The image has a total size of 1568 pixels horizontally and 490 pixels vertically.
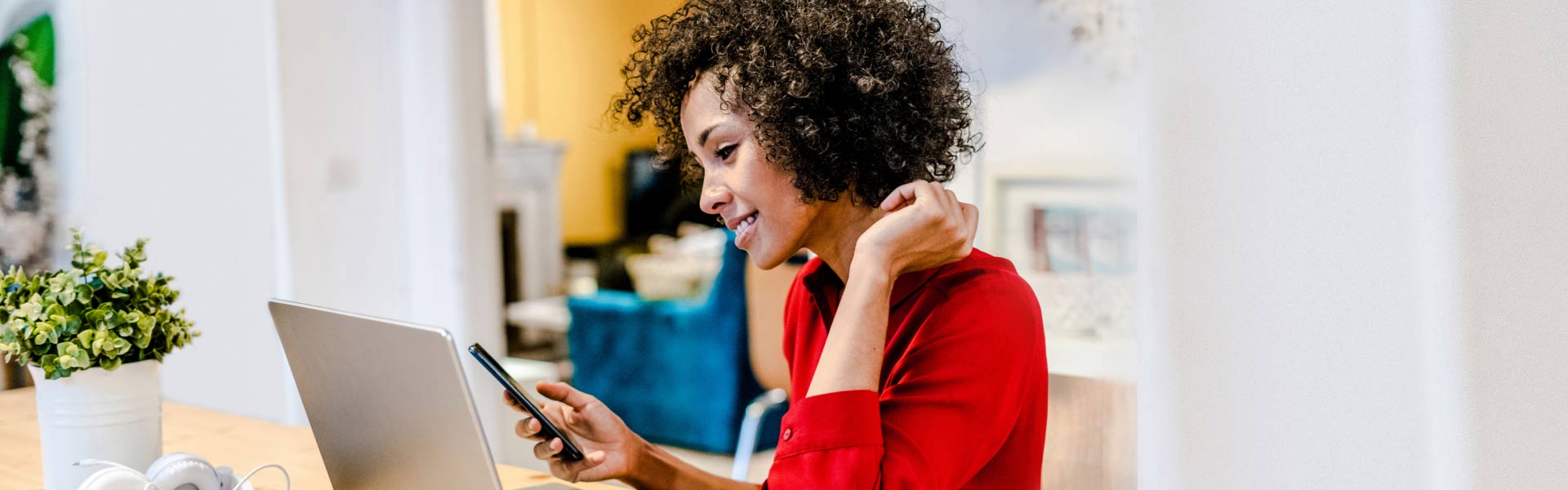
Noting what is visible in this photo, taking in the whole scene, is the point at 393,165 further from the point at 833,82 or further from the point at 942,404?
the point at 942,404

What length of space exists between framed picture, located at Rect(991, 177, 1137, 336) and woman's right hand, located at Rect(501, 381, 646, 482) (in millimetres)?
964

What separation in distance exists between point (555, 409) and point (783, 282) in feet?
6.39

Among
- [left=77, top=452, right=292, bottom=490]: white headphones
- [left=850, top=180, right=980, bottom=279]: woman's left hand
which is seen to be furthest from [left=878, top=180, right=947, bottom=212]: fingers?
[left=77, top=452, right=292, bottom=490]: white headphones

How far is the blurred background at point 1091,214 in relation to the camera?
133 centimetres

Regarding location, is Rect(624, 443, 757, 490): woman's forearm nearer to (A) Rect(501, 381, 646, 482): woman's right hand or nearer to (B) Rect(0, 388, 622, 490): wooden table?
(A) Rect(501, 381, 646, 482): woman's right hand

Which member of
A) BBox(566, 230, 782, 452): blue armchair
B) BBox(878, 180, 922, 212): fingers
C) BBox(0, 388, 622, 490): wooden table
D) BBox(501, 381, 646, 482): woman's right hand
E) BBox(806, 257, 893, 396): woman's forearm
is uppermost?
BBox(878, 180, 922, 212): fingers

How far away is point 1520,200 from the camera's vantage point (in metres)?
1.31

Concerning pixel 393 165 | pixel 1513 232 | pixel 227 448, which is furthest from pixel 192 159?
pixel 1513 232

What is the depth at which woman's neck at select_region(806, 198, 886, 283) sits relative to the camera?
4.12 ft

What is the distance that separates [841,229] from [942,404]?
27 centimetres

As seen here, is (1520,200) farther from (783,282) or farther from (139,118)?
(139,118)

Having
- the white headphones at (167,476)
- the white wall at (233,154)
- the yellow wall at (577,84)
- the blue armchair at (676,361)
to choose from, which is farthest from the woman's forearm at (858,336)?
the yellow wall at (577,84)

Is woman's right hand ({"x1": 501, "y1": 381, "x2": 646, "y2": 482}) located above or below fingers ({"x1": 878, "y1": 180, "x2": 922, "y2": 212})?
below

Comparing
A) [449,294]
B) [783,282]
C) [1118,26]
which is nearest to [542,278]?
[449,294]
